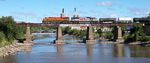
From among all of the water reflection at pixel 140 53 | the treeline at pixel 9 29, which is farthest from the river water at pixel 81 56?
the treeline at pixel 9 29

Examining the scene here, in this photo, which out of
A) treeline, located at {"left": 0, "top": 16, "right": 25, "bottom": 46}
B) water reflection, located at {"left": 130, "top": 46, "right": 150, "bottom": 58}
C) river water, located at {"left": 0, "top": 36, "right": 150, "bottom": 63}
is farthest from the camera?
treeline, located at {"left": 0, "top": 16, "right": 25, "bottom": 46}

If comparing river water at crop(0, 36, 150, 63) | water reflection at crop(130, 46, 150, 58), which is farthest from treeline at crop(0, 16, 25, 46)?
water reflection at crop(130, 46, 150, 58)

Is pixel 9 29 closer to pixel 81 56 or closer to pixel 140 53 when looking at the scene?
pixel 81 56

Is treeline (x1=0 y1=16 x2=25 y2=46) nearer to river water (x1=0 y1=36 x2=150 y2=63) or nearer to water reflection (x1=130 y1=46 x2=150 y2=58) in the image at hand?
river water (x1=0 y1=36 x2=150 y2=63)

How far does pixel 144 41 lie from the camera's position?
137125 millimetres

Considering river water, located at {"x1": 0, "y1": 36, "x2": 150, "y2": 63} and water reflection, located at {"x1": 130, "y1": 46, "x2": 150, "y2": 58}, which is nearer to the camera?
river water, located at {"x1": 0, "y1": 36, "x2": 150, "y2": 63}

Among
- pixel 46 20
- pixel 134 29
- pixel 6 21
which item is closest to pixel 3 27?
pixel 6 21

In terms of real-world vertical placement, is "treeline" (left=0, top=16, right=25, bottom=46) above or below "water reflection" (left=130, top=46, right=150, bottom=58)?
above

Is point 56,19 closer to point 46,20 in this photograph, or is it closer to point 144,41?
point 46,20

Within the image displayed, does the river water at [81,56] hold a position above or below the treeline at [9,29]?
below

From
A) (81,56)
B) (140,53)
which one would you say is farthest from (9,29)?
(140,53)

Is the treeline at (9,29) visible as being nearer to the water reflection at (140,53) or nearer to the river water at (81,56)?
the river water at (81,56)

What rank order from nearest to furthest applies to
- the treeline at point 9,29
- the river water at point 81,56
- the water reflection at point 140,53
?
1. the river water at point 81,56
2. the water reflection at point 140,53
3. the treeline at point 9,29

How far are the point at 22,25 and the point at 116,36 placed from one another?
108 feet
